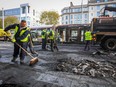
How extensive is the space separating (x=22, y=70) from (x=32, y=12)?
7910 centimetres

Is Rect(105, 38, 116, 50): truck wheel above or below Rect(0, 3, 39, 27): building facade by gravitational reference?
below

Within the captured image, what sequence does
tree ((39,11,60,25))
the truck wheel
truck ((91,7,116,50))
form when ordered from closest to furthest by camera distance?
the truck wheel → truck ((91,7,116,50)) → tree ((39,11,60,25))

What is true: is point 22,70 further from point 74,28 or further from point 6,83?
point 74,28

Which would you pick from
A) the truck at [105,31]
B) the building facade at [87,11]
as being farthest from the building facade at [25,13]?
the truck at [105,31]

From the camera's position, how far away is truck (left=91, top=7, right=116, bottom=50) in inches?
594

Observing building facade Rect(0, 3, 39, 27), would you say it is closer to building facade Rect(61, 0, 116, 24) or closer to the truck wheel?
building facade Rect(61, 0, 116, 24)

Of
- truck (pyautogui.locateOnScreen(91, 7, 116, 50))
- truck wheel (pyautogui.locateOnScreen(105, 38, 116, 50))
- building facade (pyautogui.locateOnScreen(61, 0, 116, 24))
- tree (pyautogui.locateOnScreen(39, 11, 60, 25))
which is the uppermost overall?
building facade (pyautogui.locateOnScreen(61, 0, 116, 24))

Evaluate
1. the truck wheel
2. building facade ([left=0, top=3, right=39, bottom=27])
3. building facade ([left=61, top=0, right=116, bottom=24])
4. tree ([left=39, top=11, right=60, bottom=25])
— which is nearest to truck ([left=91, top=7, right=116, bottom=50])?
the truck wheel

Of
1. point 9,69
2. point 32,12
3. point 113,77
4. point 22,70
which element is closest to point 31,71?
point 22,70

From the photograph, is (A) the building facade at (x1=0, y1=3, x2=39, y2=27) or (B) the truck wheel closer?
(B) the truck wheel

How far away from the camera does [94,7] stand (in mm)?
74312

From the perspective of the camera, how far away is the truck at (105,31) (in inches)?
594

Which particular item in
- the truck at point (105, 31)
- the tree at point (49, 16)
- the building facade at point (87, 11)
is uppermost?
the building facade at point (87, 11)

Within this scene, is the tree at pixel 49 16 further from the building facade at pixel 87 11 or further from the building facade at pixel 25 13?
the building facade at pixel 25 13
